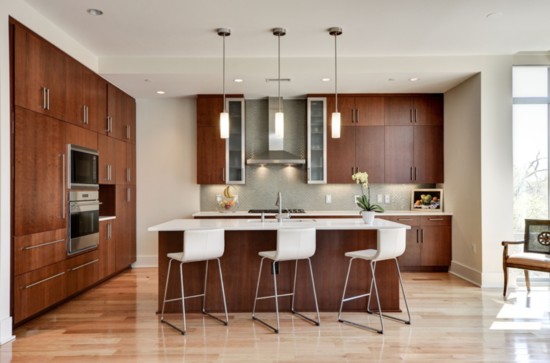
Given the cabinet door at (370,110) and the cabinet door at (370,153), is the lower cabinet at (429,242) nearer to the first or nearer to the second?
the cabinet door at (370,153)

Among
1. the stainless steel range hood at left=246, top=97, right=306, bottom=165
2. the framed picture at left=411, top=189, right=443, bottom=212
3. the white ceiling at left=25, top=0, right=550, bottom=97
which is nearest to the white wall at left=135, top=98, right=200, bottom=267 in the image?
the white ceiling at left=25, top=0, right=550, bottom=97

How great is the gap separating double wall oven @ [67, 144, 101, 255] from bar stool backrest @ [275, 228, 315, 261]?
2.29m

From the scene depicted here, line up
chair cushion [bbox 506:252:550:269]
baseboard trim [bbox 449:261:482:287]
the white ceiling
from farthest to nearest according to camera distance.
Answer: baseboard trim [bbox 449:261:482:287], chair cushion [bbox 506:252:550:269], the white ceiling

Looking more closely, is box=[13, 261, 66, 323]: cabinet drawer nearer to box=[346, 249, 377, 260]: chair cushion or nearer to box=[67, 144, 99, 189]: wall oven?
box=[67, 144, 99, 189]: wall oven

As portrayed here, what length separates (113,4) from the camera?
3.74 metres

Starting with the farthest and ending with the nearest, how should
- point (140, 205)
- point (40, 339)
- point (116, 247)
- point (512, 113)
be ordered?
point (140, 205) → point (116, 247) → point (512, 113) → point (40, 339)

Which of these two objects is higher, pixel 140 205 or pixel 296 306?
pixel 140 205

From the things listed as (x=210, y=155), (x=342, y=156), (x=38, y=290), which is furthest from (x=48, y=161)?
(x=342, y=156)

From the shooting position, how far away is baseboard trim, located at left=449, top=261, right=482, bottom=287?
5191 mm

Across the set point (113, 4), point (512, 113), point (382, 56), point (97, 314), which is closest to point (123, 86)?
point (113, 4)

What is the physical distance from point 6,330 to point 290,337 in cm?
227

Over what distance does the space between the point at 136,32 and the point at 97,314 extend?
2.91m

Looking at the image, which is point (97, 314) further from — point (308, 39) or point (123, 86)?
point (308, 39)

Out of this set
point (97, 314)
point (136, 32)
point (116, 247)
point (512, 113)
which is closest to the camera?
point (97, 314)
